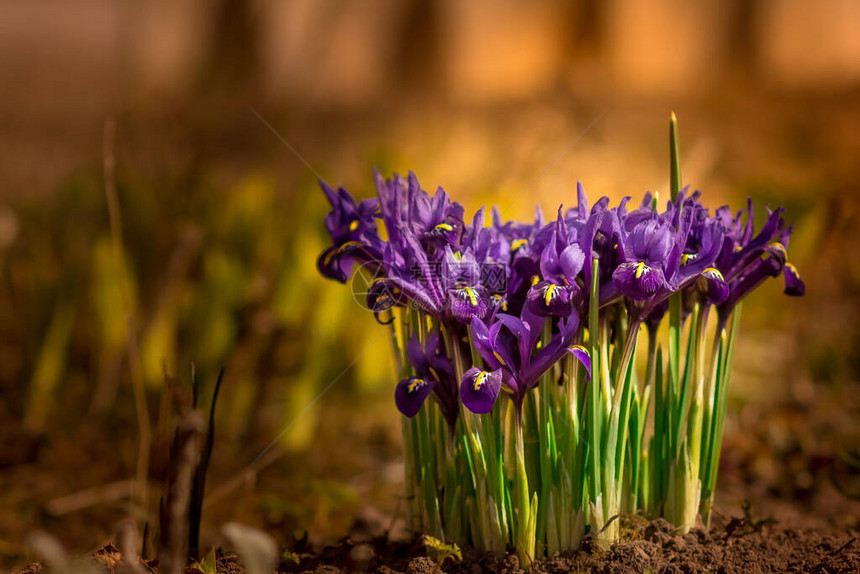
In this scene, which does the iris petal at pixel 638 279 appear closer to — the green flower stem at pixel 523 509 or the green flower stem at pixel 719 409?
the green flower stem at pixel 523 509

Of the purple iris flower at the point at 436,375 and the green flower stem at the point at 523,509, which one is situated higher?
the purple iris flower at the point at 436,375

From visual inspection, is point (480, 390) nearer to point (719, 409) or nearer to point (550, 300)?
point (550, 300)

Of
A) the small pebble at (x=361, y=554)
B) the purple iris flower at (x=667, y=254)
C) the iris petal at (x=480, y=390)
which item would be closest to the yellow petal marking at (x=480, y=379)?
the iris petal at (x=480, y=390)

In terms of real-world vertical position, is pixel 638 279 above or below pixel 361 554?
above

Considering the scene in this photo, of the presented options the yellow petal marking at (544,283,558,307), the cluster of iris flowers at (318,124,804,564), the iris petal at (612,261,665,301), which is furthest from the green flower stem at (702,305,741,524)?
the yellow petal marking at (544,283,558,307)

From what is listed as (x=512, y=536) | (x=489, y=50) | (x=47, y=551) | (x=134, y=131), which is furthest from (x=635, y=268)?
(x=489, y=50)

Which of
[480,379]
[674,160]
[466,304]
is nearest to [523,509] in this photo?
[480,379]

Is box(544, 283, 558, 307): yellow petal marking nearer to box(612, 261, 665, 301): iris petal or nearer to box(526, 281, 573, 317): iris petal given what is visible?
box(526, 281, 573, 317): iris petal

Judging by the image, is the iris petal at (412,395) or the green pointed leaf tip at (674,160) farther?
the green pointed leaf tip at (674,160)

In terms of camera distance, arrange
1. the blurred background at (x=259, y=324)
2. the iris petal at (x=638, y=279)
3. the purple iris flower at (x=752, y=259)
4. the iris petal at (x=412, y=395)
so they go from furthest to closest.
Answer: the blurred background at (x=259, y=324)
the purple iris flower at (x=752, y=259)
the iris petal at (x=412, y=395)
the iris petal at (x=638, y=279)
